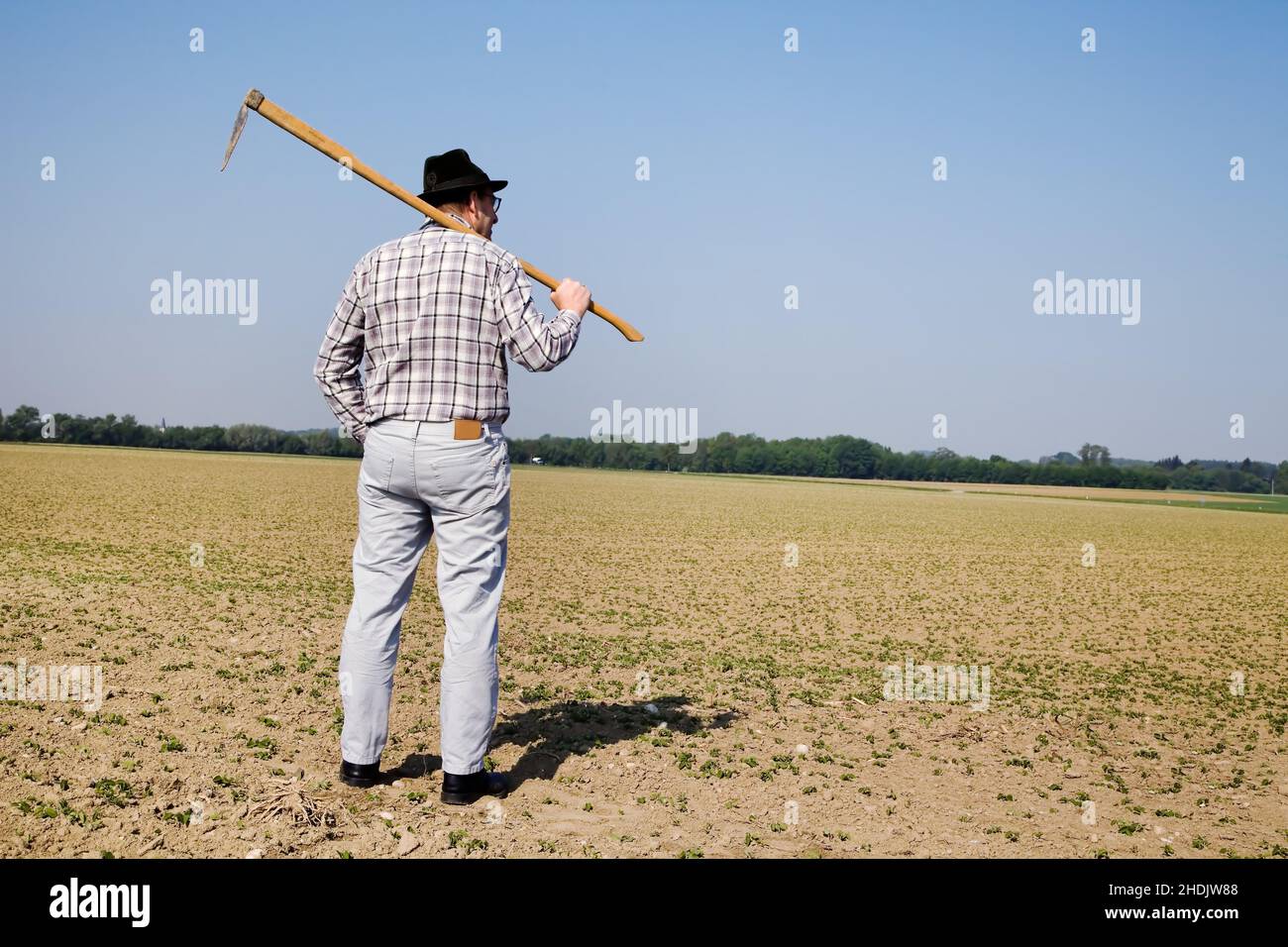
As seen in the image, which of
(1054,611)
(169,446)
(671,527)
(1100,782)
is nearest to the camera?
(1100,782)

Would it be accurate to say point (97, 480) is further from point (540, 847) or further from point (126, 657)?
point (540, 847)

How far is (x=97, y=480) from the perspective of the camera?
120 feet

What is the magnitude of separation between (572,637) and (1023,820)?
530 centimetres

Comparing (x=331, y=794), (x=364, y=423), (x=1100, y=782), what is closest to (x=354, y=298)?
(x=364, y=423)

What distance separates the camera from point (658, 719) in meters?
6.64

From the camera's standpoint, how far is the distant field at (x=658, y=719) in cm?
439

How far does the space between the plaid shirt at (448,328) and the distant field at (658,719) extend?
1.80m

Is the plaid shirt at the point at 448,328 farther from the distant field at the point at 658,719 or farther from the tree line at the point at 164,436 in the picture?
the tree line at the point at 164,436

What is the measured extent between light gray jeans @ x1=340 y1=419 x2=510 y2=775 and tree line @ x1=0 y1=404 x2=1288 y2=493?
106098 mm

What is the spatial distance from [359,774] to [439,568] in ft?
3.41

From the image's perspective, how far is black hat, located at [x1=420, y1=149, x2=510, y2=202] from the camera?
4.70m
